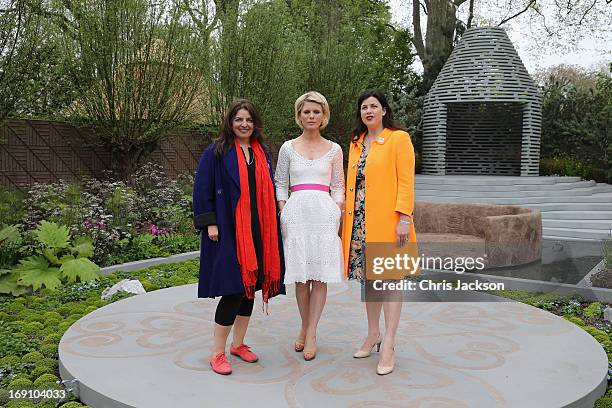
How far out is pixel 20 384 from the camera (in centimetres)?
339

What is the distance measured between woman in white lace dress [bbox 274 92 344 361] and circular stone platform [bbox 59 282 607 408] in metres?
0.48

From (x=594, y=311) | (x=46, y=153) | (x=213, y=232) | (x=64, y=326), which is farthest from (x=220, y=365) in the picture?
(x=46, y=153)

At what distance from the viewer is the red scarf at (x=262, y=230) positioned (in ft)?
10.9

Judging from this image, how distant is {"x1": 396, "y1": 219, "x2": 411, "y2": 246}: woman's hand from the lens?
3404 millimetres

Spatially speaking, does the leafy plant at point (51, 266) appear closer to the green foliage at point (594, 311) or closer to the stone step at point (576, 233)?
the green foliage at point (594, 311)

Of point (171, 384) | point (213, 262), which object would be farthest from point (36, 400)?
point (213, 262)

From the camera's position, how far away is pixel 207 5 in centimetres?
1470

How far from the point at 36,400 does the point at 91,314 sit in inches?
61.1

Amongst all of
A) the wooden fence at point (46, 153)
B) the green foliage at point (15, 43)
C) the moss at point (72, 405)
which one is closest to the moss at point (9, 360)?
the moss at point (72, 405)

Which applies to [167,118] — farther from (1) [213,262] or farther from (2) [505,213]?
(1) [213,262]

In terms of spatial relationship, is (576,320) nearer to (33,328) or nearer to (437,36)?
(33,328)

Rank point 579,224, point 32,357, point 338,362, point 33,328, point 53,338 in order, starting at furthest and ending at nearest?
point 579,224 < point 33,328 < point 53,338 < point 32,357 < point 338,362

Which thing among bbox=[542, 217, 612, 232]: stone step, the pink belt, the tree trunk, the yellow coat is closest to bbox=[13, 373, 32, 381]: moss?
the pink belt

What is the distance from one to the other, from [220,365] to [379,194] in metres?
1.48
